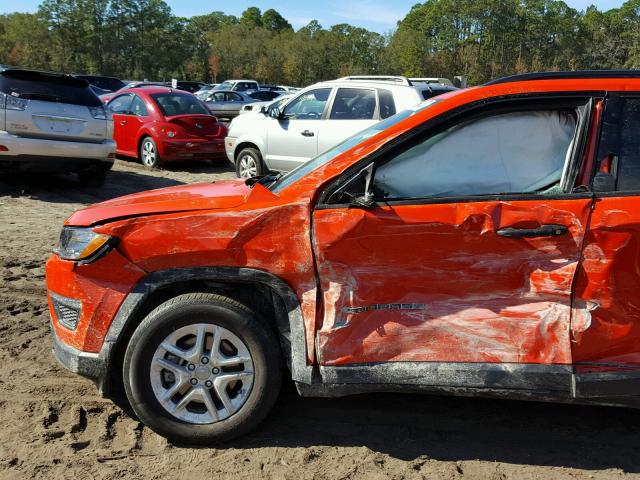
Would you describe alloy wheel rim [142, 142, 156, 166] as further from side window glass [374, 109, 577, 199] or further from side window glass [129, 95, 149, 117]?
side window glass [374, 109, 577, 199]

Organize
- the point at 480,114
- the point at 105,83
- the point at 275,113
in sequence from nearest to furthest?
the point at 480,114, the point at 275,113, the point at 105,83

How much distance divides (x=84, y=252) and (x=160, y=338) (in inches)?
23.2

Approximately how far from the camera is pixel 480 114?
3.11 meters

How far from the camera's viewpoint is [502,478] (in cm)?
297

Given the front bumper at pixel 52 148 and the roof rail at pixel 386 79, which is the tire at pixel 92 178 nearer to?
the front bumper at pixel 52 148

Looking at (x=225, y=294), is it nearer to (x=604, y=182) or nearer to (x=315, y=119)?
(x=604, y=182)

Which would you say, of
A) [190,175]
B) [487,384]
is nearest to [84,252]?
[487,384]

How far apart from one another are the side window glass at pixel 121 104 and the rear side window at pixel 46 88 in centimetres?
335

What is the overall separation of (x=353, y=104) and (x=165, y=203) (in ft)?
21.8

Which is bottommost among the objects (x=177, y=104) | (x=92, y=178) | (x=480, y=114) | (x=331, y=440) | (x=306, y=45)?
(x=331, y=440)

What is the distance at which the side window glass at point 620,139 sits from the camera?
9.75ft

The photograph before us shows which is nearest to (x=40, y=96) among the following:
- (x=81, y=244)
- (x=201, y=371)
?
(x=81, y=244)

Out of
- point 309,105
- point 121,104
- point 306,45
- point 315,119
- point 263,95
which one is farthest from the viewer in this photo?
point 306,45

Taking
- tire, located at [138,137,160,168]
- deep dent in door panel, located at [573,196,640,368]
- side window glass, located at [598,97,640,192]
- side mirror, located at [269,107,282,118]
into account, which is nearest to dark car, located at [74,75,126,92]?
tire, located at [138,137,160,168]
